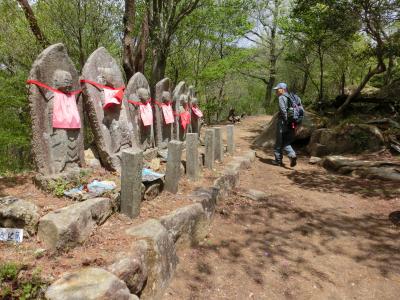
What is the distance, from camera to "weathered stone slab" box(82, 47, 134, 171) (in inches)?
179

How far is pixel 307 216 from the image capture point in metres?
5.25

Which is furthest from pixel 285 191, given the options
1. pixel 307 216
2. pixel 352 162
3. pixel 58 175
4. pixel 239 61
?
pixel 239 61

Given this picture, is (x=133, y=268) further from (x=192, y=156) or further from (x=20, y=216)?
(x=192, y=156)

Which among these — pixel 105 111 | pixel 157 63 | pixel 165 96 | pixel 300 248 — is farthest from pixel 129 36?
pixel 300 248

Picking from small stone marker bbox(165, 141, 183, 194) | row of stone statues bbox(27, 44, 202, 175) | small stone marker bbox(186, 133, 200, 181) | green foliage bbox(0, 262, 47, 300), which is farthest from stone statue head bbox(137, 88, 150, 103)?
green foliage bbox(0, 262, 47, 300)

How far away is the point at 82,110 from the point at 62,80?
0.55 meters

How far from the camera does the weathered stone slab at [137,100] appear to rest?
537 cm

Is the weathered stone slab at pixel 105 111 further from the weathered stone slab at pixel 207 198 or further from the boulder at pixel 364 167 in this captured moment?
the boulder at pixel 364 167

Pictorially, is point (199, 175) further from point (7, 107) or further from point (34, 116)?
point (7, 107)

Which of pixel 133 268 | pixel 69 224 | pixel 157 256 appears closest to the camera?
pixel 133 268

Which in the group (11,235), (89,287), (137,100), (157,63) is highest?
(157,63)

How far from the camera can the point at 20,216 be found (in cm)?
294

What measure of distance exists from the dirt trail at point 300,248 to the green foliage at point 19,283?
126cm

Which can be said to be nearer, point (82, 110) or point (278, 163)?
point (82, 110)
